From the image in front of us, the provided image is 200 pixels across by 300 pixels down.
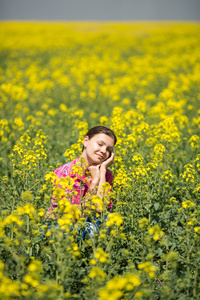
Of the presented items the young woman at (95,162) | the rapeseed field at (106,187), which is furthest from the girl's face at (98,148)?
the rapeseed field at (106,187)

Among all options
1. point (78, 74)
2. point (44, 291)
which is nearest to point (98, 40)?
point (78, 74)

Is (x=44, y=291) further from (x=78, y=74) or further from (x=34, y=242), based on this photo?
(x=78, y=74)

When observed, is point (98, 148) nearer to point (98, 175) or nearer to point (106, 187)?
point (98, 175)

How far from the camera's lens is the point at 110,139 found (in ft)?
13.2

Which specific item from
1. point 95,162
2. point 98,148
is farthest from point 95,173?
point 98,148

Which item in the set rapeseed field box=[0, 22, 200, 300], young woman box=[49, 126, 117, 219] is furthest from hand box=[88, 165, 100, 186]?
rapeseed field box=[0, 22, 200, 300]

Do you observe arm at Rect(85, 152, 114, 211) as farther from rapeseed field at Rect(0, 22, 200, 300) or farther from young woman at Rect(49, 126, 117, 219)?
rapeseed field at Rect(0, 22, 200, 300)

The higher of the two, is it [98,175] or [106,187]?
[98,175]

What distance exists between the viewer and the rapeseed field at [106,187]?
280 centimetres

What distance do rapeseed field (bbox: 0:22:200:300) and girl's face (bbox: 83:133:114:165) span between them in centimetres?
27

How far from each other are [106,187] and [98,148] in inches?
28.0

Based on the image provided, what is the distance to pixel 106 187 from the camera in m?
3.35

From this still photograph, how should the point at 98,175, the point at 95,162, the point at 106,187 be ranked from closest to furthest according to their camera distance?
the point at 106,187 < the point at 98,175 < the point at 95,162

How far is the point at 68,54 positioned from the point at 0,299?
2241 cm
